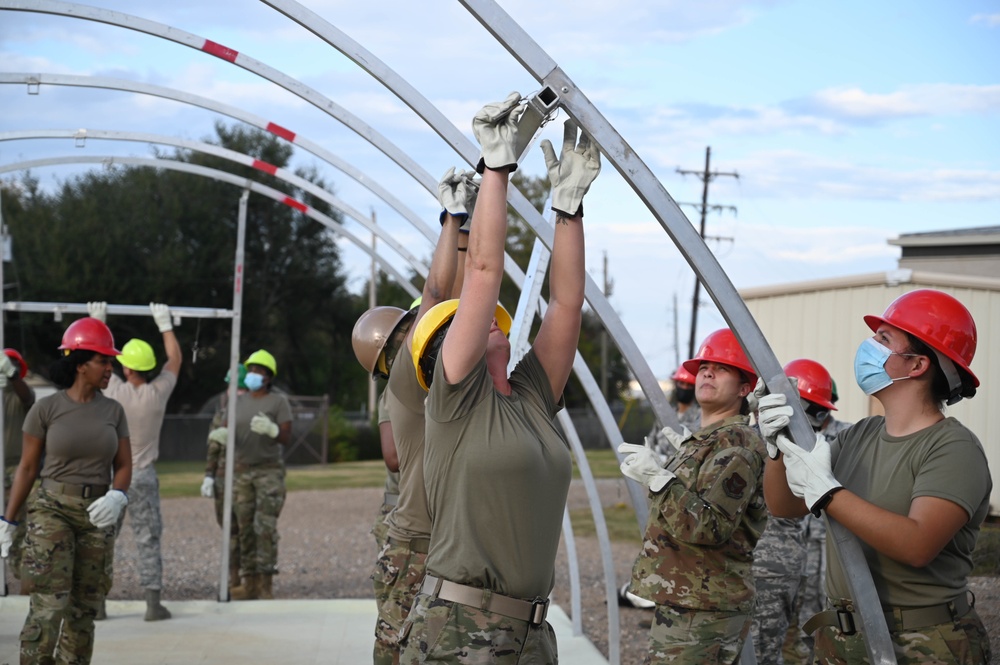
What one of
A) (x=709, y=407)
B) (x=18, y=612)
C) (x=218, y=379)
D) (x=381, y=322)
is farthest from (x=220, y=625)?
(x=218, y=379)

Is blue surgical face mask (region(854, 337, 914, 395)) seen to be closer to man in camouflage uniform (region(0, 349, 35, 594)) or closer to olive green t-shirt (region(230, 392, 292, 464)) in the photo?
man in camouflage uniform (region(0, 349, 35, 594))

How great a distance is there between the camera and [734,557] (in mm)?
4000

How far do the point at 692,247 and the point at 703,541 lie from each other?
4.80ft

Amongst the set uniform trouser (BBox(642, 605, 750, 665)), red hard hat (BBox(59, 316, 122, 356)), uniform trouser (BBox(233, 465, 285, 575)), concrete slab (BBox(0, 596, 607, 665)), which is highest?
red hard hat (BBox(59, 316, 122, 356))

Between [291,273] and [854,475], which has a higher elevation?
[291,273]

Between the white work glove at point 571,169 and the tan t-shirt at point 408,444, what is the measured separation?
43.4 inches

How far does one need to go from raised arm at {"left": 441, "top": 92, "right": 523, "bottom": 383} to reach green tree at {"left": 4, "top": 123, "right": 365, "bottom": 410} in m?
29.8

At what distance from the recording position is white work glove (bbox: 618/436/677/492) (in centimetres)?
402

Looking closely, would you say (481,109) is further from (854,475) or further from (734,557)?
(734,557)

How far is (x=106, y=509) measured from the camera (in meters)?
5.67

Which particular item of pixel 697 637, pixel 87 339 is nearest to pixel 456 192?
pixel 697 637

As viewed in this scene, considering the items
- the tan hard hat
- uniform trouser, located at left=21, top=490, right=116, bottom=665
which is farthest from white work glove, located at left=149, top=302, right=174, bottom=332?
the tan hard hat

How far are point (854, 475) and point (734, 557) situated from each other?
0.95m

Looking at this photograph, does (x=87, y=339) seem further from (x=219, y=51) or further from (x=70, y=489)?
(x=219, y=51)
